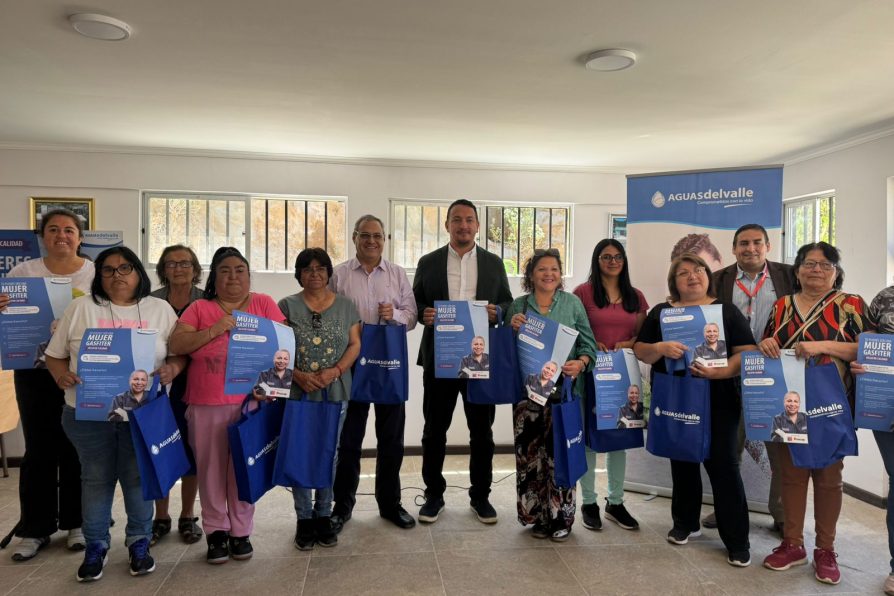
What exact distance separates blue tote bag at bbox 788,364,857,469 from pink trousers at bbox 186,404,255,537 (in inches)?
101

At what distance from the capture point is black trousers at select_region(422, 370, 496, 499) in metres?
3.15

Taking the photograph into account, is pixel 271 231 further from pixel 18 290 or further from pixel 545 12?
pixel 545 12

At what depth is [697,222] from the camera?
363 cm

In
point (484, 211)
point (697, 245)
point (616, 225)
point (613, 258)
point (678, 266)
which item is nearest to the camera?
point (678, 266)

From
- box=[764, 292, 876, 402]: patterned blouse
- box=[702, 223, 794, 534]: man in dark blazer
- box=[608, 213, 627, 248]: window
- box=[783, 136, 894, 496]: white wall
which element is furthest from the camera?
box=[608, 213, 627, 248]: window

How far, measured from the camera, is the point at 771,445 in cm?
304

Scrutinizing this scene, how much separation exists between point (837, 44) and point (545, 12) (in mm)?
1447

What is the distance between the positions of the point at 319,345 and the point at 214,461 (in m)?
0.70

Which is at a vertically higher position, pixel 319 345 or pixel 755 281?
pixel 755 281

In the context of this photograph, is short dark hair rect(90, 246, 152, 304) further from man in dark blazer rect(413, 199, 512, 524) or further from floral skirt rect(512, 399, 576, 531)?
floral skirt rect(512, 399, 576, 531)

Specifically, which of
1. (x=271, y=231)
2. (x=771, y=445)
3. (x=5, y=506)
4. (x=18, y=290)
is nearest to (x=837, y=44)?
(x=771, y=445)

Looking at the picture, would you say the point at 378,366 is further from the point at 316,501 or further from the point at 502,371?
the point at 316,501

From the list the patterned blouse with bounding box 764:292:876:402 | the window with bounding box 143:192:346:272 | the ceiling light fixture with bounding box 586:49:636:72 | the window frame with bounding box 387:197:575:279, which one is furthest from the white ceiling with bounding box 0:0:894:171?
the patterned blouse with bounding box 764:292:876:402

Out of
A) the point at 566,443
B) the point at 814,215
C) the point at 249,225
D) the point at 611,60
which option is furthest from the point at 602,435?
the point at 249,225
